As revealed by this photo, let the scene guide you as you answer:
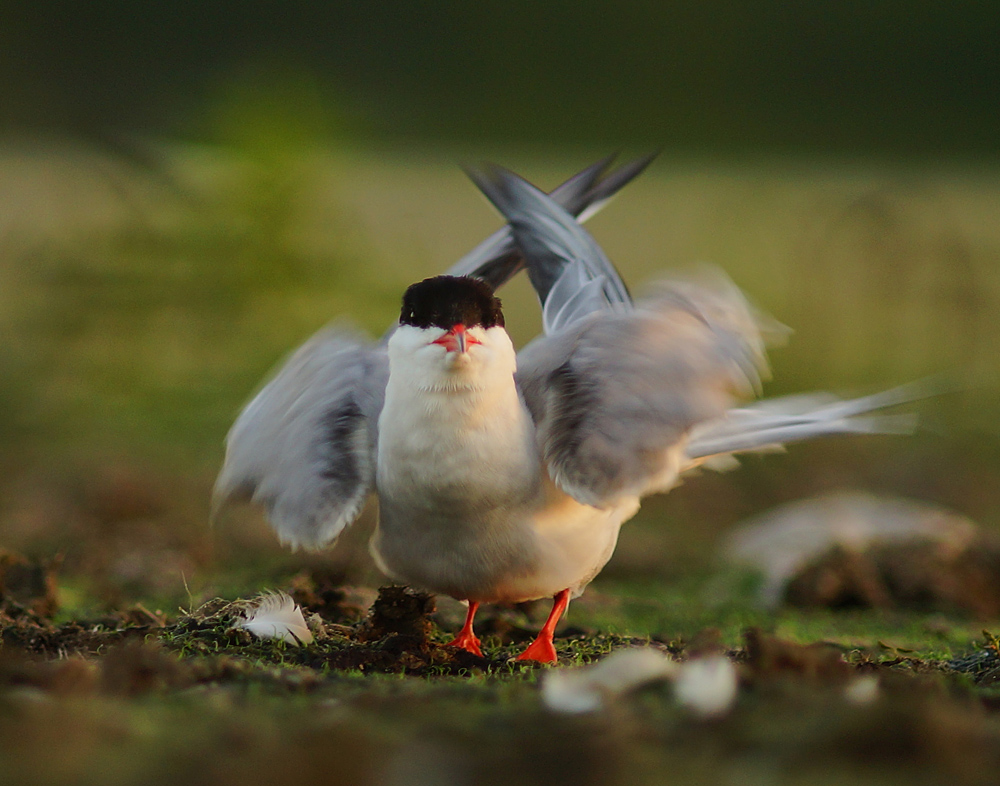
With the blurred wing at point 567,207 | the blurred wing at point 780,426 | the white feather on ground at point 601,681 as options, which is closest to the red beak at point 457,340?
the blurred wing at point 780,426

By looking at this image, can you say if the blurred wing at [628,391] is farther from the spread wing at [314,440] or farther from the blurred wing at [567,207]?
the blurred wing at [567,207]

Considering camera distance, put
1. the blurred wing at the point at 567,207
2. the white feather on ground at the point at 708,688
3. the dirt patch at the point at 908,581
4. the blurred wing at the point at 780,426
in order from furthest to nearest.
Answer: the dirt patch at the point at 908,581
the blurred wing at the point at 567,207
the blurred wing at the point at 780,426
the white feather on ground at the point at 708,688

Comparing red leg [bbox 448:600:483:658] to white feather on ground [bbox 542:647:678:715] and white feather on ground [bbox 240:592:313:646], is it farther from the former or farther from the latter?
white feather on ground [bbox 542:647:678:715]

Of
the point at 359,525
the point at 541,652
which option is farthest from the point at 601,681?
the point at 359,525

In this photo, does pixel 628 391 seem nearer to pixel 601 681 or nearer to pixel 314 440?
pixel 314 440

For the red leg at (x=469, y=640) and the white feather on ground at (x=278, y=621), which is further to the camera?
the red leg at (x=469, y=640)
